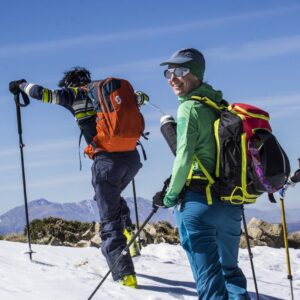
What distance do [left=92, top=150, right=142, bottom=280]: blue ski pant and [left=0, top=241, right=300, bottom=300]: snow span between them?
14.3 inches

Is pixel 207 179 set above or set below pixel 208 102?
below

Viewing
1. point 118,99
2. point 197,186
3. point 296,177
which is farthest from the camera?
point 118,99

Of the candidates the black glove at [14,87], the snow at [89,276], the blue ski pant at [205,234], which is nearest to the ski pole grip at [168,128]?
the blue ski pant at [205,234]

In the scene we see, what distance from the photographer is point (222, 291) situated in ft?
19.5

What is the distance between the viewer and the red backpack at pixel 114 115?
7973mm

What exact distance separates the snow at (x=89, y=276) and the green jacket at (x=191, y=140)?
99.9 inches

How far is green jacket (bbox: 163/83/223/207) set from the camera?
5.72 metres

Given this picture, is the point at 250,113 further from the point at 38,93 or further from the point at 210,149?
the point at 38,93

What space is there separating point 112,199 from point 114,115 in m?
1.15

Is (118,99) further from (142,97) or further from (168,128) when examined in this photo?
(168,128)

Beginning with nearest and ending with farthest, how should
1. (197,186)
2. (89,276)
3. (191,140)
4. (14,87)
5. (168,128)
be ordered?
1. (191,140)
2. (197,186)
3. (168,128)
4. (89,276)
5. (14,87)

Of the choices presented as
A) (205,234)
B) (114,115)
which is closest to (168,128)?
(205,234)

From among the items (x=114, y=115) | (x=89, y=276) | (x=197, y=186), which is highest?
(x=114, y=115)

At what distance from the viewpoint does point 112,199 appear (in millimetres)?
8211
